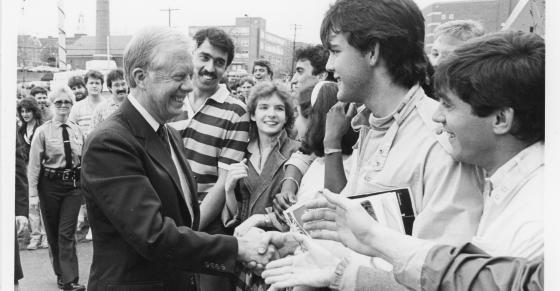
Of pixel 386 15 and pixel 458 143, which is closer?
pixel 458 143

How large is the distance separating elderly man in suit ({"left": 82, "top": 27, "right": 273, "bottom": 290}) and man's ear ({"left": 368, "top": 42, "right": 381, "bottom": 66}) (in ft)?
2.71

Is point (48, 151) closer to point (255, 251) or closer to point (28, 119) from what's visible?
point (28, 119)

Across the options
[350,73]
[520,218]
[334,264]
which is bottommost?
[334,264]

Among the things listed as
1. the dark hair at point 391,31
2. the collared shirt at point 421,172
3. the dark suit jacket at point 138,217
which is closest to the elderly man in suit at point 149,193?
the dark suit jacket at point 138,217

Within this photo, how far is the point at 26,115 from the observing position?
7109 millimetres

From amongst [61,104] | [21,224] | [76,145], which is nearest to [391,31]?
[21,224]

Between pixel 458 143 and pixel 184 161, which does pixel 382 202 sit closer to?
pixel 458 143

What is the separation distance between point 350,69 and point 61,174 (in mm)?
4193

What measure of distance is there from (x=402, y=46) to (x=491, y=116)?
54cm

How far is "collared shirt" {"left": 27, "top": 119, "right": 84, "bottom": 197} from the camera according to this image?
534 cm

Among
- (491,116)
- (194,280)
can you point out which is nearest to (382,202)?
(491,116)

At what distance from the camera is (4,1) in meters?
1.63

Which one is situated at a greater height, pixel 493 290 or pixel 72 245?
pixel 493 290

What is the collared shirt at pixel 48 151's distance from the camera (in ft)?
17.5
